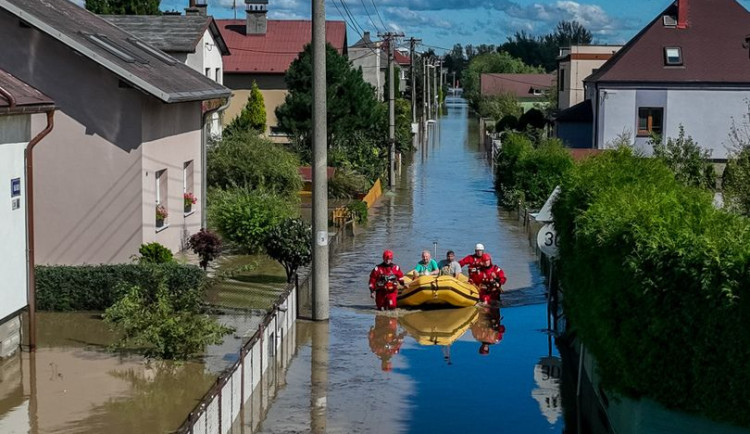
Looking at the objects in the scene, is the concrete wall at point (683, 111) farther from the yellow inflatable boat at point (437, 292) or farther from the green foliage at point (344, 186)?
the yellow inflatable boat at point (437, 292)

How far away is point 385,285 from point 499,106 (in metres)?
72.4

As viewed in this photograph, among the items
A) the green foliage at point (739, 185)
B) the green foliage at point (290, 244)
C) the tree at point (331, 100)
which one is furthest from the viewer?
the tree at point (331, 100)

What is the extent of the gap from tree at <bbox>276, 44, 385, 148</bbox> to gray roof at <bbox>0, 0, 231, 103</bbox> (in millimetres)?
15490

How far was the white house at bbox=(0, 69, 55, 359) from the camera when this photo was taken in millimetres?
16312

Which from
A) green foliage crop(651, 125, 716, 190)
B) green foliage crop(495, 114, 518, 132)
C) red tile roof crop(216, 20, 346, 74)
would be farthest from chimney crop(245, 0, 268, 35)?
green foliage crop(651, 125, 716, 190)

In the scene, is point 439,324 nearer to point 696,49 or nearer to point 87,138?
point 87,138

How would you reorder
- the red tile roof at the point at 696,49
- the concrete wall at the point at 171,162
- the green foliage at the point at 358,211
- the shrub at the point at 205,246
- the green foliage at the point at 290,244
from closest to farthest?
the green foliage at the point at 290,244 < the concrete wall at the point at 171,162 < the shrub at the point at 205,246 < the green foliage at the point at 358,211 < the red tile roof at the point at 696,49

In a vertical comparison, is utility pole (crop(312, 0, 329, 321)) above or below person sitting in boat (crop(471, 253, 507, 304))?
above

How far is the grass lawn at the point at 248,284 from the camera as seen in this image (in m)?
21.4

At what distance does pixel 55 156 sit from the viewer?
22.1 m

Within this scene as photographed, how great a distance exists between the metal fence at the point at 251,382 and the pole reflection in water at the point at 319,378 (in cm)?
40

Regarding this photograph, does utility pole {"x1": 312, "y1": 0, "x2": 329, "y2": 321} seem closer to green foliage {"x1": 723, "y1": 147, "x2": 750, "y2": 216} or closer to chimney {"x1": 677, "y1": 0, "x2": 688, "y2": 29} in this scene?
green foliage {"x1": 723, "y1": 147, "x2": 750, "y2": 216}

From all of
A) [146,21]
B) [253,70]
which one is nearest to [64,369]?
[146,21]

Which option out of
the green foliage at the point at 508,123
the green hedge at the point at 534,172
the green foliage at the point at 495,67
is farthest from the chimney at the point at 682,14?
the green foliage at the point at 495,67
